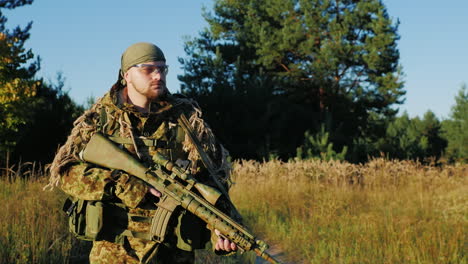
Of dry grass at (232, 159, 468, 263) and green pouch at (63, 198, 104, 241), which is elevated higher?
green pouch at (63, 198, 104, 241)

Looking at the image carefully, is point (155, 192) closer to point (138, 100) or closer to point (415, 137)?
point (138, 100)

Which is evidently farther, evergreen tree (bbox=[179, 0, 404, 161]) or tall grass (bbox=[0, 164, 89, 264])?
evergreen tree (bbox=[179, 0, 404, 161])

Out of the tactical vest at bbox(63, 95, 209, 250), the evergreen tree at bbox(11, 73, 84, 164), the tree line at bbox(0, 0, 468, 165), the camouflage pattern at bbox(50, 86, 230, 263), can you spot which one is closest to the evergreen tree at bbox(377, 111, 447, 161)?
the tree line at bbox(0, 0, 468, 165)

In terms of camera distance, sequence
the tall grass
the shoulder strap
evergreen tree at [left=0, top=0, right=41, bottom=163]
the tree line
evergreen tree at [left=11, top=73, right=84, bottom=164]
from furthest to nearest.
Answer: the tree line, evergreen tree at [left=11, top=73, right=84, bottom=164], evergreen tree at [left=0, top=0, right=41, bottom=163], the tall grass, the shoulder strap

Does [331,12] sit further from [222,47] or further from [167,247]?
[167,247]

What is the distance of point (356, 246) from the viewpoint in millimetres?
5605

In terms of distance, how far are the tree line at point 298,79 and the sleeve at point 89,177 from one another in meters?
13.7

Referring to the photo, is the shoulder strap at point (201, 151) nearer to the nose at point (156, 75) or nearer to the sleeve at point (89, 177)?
the nose at point (156, 75)

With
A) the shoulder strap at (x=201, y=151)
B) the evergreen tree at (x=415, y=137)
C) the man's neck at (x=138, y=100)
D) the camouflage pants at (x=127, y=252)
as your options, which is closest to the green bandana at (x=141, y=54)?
the man's neck at (x=138, y=100)

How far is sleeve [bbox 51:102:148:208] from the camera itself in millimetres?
2422

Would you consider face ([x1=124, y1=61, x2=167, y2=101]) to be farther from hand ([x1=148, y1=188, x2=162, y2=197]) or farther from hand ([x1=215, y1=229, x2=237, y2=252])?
hand ([x1=215, y1=229, x2=237, y2=252])

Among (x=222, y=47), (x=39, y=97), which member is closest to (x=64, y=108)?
(x=39, y=97)

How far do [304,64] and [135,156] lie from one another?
1943cm

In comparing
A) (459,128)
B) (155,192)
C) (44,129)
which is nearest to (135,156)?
(155,192)
